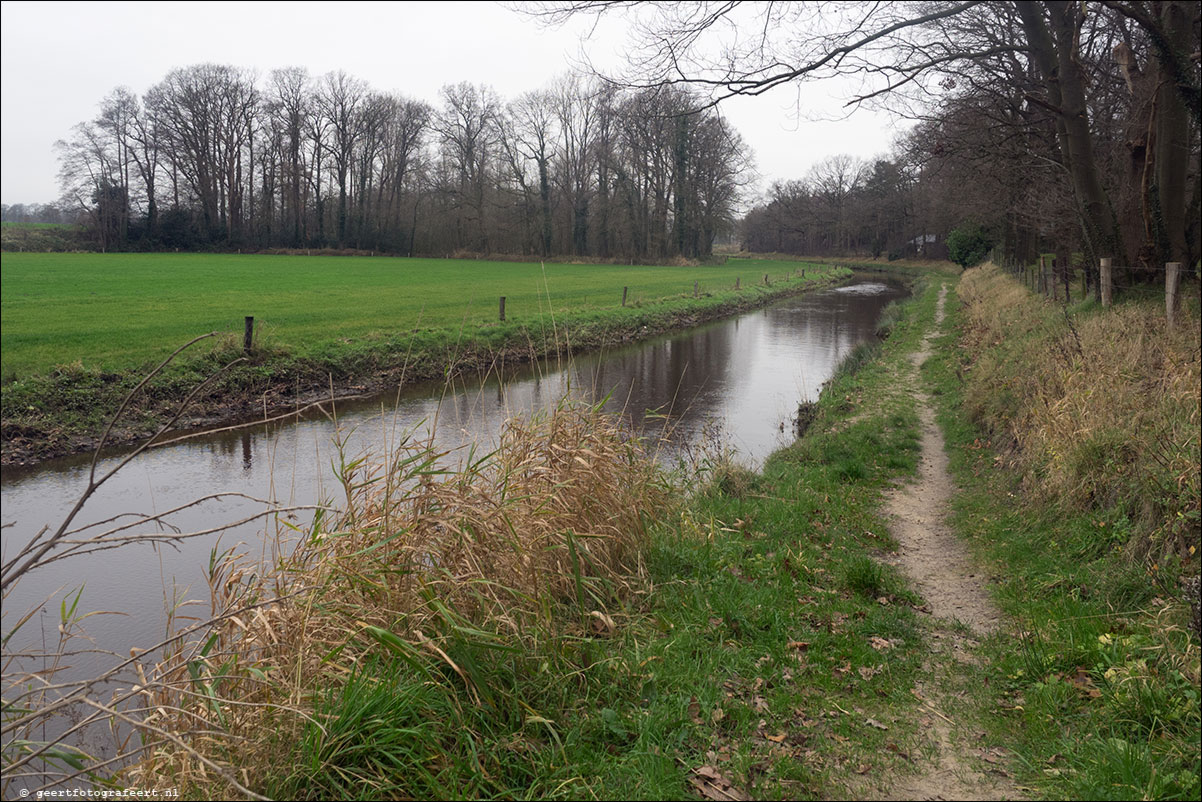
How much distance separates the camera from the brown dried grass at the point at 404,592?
10.3ft

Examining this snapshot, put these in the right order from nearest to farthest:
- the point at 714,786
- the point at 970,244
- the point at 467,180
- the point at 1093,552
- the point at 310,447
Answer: the point at 714,786, the point at 1093,552, the point at 310,447, the point at 970,244, the point at 467,180

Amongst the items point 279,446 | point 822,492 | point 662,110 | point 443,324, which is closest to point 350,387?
point 279,446

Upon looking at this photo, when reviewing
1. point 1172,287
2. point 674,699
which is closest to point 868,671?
point 674,699

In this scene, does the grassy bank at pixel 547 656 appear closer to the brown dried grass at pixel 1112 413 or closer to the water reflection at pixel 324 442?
the water reflection at pixel 324 442

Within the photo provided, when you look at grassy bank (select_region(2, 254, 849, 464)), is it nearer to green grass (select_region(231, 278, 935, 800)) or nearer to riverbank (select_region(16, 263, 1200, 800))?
riverbank (select_region(16, 263, 1200, 800))

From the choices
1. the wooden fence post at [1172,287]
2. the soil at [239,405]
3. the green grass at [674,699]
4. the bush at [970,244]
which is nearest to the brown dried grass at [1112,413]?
the wooden fence post at [1172,287]

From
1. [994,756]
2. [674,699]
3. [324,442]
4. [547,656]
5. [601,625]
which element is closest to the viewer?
[994,756]

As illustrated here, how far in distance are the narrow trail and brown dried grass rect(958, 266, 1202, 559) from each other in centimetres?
92

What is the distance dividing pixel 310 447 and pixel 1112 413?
9.93 metres

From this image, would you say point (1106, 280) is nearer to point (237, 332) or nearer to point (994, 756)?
point (994, 756)

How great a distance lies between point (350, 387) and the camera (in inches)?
600

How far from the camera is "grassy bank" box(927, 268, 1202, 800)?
3.27 meters

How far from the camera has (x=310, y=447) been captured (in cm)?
1103

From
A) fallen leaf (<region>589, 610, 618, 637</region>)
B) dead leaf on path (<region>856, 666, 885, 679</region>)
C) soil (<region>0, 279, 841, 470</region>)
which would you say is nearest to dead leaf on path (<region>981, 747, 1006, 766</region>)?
dead leaf on path (<region>856, 666, 885, 679</region>)
